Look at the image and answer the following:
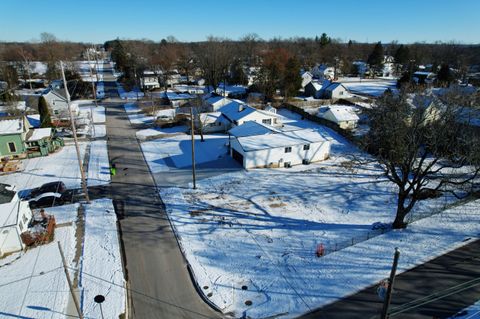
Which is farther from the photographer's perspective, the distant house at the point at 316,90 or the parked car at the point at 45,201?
the distant house at the point at 316,90

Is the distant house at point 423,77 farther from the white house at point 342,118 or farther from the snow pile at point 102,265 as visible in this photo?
the snow pile at point 102,265

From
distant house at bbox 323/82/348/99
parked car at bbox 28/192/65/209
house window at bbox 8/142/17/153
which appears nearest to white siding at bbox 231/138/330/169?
parked car at bbox 28/192/65/209

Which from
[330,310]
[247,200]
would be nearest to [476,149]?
[330,310]

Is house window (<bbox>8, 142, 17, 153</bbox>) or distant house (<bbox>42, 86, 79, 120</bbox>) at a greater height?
distant house (<bbox>42, 86, 79, 120</bbox>)

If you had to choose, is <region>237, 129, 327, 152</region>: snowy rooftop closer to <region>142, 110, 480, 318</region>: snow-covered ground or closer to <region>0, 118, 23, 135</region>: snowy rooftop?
<region>142, 110, 480, 318</region>: snow-covered ground

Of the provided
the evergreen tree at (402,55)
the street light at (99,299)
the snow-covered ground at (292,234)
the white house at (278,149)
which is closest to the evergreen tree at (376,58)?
the evergreen tree at (402,55)

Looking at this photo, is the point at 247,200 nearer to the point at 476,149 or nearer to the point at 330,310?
the point at 330,310
